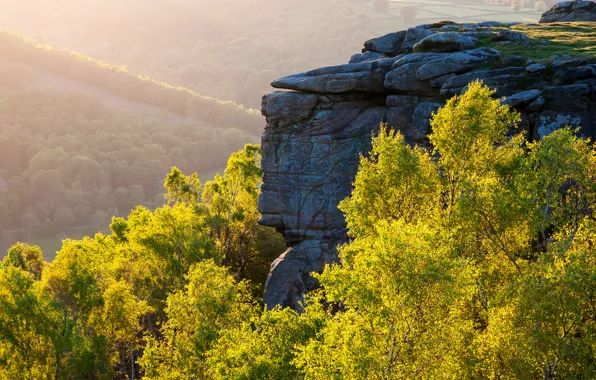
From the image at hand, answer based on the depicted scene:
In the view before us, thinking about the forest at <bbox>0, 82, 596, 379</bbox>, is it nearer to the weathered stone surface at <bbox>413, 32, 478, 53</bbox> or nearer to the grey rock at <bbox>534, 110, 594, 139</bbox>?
the grey rock at <bbox>534, 110, 594, 139</bbox>

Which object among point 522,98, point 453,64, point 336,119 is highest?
point 453,64

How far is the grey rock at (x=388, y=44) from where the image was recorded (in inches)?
2680

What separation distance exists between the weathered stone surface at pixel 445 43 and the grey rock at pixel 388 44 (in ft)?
28.6

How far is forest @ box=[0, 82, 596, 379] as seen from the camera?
25141 mm

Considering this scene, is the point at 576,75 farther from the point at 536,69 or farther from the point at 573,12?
the point at 573,12

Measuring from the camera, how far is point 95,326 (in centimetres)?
4584

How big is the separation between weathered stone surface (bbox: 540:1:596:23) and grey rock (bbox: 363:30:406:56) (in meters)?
36.8

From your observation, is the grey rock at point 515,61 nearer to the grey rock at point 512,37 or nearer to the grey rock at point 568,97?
the grey rock at point 568,97

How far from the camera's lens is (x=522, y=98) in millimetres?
48781

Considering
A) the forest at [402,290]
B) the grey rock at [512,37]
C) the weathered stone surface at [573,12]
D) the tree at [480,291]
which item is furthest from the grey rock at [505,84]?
the weathered stone surface at [573,12]

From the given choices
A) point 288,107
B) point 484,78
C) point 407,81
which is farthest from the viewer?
point 288,107

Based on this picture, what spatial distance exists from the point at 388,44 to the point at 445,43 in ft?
36.0

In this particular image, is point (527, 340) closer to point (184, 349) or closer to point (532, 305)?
point (532, 305)

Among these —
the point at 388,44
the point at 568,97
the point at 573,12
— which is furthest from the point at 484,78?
the point at 573,12
